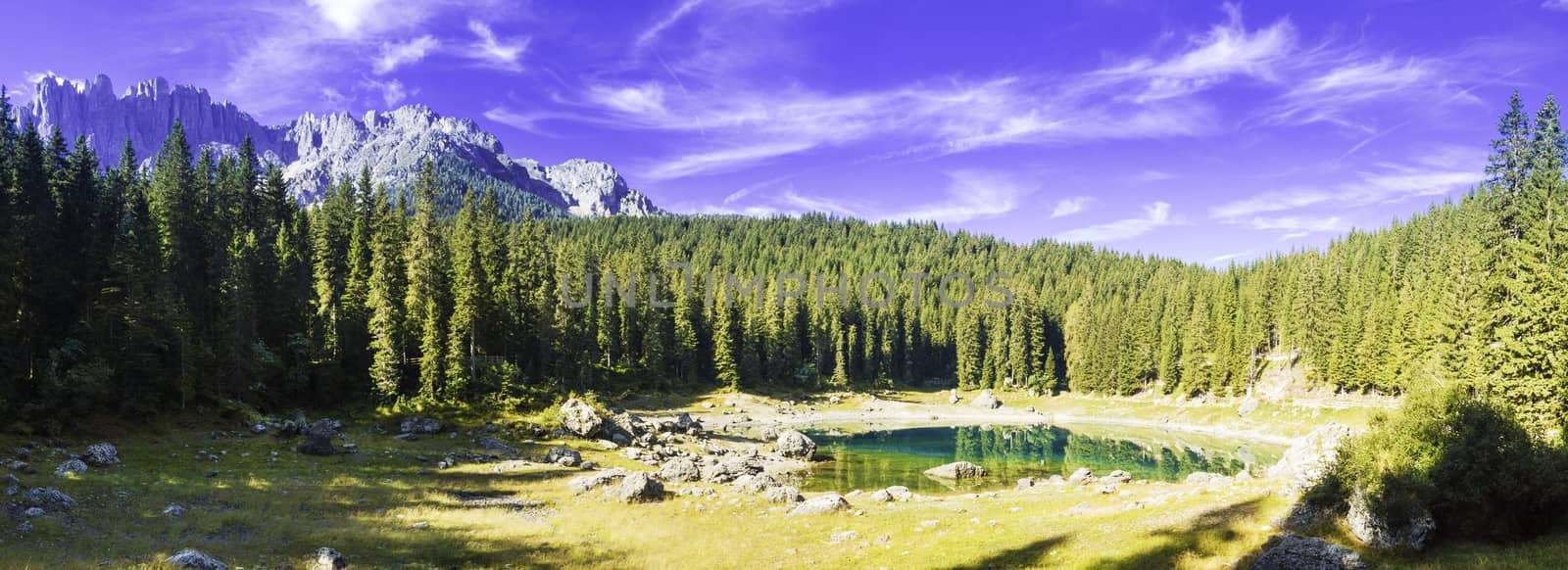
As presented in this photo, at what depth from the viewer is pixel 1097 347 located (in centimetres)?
13025

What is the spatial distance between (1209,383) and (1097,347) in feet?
70.0

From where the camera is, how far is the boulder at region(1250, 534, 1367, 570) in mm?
17547

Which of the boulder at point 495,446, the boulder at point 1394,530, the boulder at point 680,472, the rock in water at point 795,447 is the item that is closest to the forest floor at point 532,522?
the boulder at point 1394,530

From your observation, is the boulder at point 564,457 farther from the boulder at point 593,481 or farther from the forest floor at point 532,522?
the boulder at point 593,481

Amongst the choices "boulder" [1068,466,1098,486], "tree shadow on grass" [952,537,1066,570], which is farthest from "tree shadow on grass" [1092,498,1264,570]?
"boulder" [1068,466,1098,486]

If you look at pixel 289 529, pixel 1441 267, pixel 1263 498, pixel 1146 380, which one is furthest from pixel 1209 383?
pixel 289 529

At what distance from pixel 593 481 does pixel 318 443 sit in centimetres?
1660

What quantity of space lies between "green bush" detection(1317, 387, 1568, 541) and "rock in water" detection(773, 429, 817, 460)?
150 ft

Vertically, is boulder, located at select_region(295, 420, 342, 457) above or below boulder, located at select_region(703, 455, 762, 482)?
above

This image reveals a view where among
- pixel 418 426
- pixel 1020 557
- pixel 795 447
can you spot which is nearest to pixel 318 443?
pixel 418 426

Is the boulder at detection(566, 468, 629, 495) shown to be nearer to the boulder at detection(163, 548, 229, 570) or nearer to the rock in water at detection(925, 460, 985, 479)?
the boulder at detection(163, 548, 229, 570)

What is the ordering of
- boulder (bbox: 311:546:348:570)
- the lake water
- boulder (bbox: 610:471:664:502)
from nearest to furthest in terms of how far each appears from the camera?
boulder (bbox: 311:546:348:570) → boulder (bbox: 610:471:664:502) → the lake water

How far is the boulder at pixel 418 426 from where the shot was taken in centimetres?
5056

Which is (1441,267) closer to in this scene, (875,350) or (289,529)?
(875,350)
